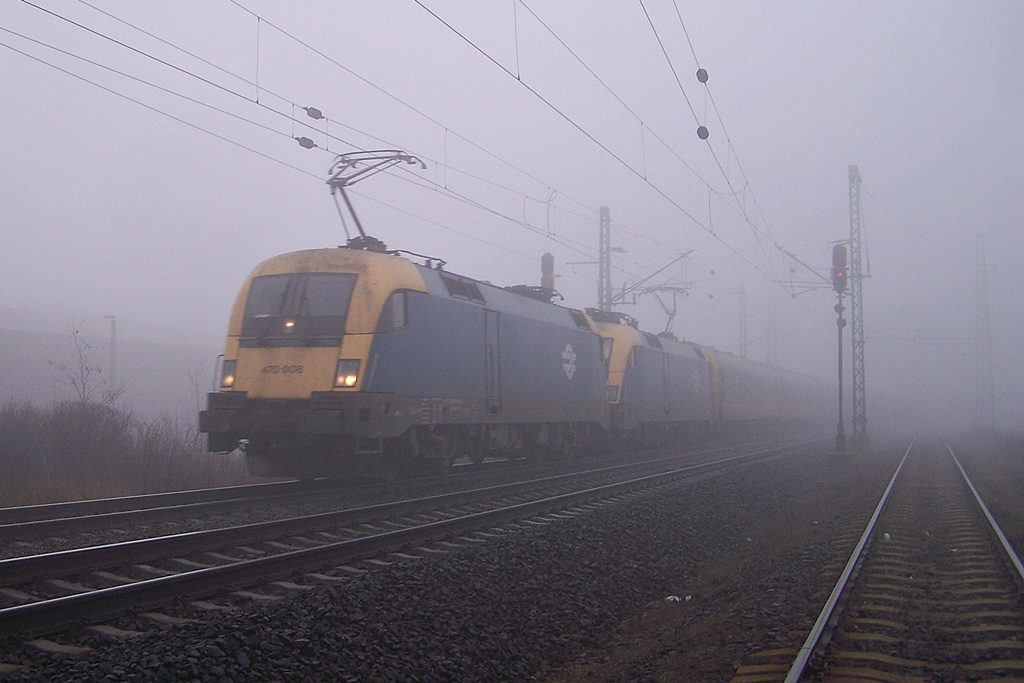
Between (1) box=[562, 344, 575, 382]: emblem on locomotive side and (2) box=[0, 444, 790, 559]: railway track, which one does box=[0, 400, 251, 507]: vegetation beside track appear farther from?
(1) box=[562, 344, 575, 382]: emblem on locomotive side

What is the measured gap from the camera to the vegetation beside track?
41.5 ft

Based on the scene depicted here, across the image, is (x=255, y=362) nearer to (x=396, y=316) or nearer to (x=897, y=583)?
(x=396, y=316)

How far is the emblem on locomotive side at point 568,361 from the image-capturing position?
61.3 feet

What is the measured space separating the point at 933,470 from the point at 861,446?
26.3ft

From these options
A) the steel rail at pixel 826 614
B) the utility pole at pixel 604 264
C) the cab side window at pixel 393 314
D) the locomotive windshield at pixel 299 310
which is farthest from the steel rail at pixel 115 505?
the utility pole at pixel 604 264

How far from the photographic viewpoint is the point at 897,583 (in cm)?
775

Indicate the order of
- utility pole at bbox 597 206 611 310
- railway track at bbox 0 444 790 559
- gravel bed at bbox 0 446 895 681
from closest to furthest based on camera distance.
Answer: gravel bed at bbox 0 446 895 681 < railway track at bbox 0 444 790 559 < utility pole at bbox 597 206 611 310

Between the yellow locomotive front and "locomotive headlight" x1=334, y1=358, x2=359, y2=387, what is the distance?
0.01 m

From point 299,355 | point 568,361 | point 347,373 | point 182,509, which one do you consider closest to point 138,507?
point 182,509

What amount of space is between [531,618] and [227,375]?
23.9ft

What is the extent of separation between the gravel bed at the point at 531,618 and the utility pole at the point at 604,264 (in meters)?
20.6

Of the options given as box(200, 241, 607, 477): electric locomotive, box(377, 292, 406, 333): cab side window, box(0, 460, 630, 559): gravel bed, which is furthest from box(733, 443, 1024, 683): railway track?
box(377, 292, 406, 333): cab side window

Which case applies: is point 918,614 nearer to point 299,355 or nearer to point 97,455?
point 299,355

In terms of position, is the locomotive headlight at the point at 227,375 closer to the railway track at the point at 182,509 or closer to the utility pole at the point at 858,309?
the railway track at the point at 182,509
